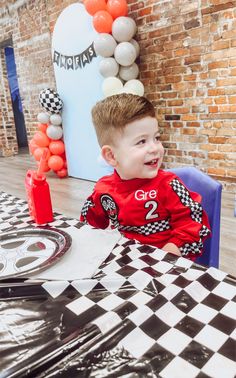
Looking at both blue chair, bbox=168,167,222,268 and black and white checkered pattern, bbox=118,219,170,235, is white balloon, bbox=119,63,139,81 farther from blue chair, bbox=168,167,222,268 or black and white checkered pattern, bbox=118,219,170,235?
black and white checkered pattern, bbox=118,219,170,235

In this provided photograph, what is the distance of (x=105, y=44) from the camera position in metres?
2.96

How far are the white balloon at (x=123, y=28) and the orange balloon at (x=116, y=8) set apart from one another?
0.08 m

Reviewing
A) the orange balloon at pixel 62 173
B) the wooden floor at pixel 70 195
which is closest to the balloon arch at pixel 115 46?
the wooden floor at pixel 70 195

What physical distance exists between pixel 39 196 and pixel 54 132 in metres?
3.26

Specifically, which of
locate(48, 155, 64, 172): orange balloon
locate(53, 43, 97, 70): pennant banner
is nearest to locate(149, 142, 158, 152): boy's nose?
locate(53, 43, 97, 70): pennant banner

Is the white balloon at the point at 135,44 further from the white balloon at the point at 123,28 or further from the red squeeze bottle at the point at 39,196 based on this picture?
the red squeeze bottle at the point at 39,196

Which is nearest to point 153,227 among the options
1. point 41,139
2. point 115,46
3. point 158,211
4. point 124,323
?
point 158,211

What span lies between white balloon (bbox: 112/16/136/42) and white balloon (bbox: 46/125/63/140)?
4.67 feet

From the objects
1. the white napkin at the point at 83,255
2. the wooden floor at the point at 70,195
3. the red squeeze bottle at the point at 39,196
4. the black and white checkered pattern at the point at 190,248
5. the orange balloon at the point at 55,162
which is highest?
the red squeeze bottle at the point at 39,196

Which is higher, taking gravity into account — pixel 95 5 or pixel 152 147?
pixel 95 5

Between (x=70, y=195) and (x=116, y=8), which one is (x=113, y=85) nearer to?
(x=116, y=8)

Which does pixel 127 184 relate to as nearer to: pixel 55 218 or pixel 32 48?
pixel 55 218

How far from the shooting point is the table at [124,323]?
0.40 metres

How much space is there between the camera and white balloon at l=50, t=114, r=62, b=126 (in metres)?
3.97
